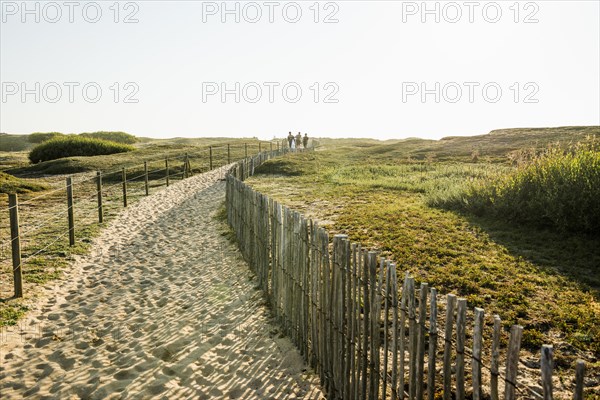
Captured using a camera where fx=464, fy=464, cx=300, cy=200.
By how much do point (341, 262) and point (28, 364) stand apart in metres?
3.51

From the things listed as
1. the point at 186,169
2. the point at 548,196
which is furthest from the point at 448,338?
the point at 186,169

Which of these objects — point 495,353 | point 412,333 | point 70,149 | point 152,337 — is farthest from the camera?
point 70,149

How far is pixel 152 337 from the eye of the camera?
18.4ft

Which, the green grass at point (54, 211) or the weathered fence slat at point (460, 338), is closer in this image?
the weathered fence slat at point (460, 338)

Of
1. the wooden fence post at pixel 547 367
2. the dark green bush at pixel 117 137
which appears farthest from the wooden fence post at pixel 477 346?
the dark green bush at pixel 117 137

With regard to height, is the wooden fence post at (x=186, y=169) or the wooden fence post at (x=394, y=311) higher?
the wooden fence post at (x=186, y=169)

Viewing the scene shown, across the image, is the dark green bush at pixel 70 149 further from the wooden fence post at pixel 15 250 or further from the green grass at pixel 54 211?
the wooden fence post at pixel 15 250

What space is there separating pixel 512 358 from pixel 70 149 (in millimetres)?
34336

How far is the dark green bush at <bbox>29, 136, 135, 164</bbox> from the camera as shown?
30625 mm

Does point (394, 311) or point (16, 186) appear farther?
point (16, 186)

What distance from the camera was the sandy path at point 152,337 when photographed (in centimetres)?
452

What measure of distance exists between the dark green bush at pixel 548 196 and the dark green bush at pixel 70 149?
90.7 ft

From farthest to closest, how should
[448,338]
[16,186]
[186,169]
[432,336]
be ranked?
[186,169]
[16,186]
[432,336]
[448,338]

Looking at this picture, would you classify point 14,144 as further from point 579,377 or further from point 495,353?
point 579,377
